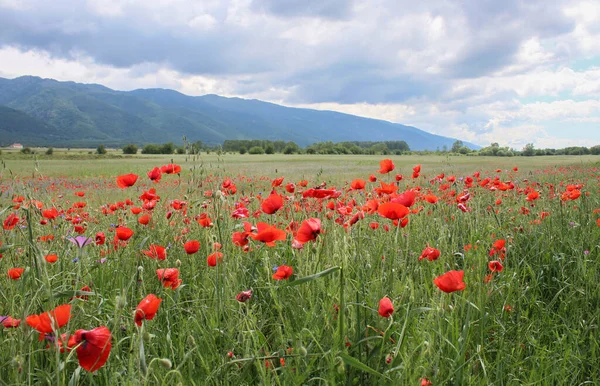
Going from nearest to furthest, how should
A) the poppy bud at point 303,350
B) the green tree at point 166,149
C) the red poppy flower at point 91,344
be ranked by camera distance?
the red poppy flower at point 91,344 → the poppy bud at point 303,350 → the green tree at point 166,149

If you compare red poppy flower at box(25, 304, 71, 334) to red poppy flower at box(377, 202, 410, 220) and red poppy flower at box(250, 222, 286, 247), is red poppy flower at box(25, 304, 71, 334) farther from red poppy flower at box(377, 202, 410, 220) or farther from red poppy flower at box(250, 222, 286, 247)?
red poppy flower at box(377, 202, 410, 220)

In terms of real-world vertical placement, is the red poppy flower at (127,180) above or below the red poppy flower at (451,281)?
above

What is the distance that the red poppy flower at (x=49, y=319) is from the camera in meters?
1.08

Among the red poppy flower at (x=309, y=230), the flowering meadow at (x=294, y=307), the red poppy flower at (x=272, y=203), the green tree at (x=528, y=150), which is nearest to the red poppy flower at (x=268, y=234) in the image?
the flowering meadow at (x=294, y=307)

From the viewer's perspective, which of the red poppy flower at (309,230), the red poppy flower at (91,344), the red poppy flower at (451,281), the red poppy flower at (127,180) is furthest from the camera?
the red poppy flower at (127,180)

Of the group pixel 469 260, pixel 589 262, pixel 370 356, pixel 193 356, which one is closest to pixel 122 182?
pixel 193 356

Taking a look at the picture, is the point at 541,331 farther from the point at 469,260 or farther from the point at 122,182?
the point at 122,182

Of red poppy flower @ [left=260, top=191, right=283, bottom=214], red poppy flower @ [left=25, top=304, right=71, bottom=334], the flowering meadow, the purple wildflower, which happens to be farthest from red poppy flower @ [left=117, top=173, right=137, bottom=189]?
red poppy flower @ [left=25, top=304, right=71, bottom=334]

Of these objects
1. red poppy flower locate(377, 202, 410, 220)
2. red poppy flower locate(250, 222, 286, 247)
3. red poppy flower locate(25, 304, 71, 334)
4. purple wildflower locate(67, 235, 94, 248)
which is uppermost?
red poppy flower locate(377, 202, 410, 220)

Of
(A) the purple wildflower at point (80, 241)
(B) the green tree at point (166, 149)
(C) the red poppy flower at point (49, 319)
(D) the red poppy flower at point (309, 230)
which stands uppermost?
(B) the green tree at point (166, 149)

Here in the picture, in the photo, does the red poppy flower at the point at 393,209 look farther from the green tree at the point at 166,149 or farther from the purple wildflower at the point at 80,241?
the green tree at the point at 166,149

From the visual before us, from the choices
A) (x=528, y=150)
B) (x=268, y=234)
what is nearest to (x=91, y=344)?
(x=268, y=234)

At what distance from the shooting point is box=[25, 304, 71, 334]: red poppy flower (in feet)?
3.54

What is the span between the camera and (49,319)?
1052mm
